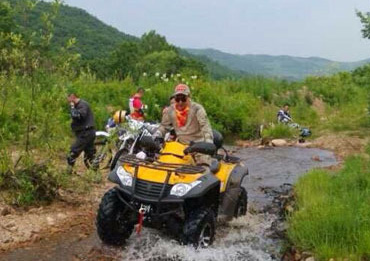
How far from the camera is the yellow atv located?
20.7ft

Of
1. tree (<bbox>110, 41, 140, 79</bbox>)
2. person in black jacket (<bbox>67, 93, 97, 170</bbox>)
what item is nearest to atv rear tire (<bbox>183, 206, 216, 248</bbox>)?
person in black jacket (<bbox>67, 93, 97, 170</bbox>)

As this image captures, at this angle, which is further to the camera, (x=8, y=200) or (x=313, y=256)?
(x=8, y=200)

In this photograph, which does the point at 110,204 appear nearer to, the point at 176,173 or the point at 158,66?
the point at 176,173

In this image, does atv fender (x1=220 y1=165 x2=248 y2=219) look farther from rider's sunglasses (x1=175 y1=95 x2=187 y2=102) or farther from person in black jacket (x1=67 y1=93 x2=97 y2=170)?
person in black jacket (x1=67 y1=93 x2=97 y2=170)

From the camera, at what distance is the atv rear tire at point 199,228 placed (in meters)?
6.33

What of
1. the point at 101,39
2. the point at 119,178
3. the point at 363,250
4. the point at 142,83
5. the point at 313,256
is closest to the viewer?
the point at 363,250

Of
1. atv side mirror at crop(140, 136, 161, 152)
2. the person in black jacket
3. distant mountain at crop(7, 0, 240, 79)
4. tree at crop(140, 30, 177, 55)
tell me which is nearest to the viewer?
atv side mirror at crop(140, 136, 161, 152)

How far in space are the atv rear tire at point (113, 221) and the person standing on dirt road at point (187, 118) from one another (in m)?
1.34

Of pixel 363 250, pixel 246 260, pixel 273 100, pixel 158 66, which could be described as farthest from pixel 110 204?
pixel 158 66

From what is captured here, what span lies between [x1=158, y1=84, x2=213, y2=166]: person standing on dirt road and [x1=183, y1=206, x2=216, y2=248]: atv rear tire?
1.22 metres

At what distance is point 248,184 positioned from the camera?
11906 mm

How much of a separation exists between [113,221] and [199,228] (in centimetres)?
107

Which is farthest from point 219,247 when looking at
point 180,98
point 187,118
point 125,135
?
point 125,135

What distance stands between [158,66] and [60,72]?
46.5 m
